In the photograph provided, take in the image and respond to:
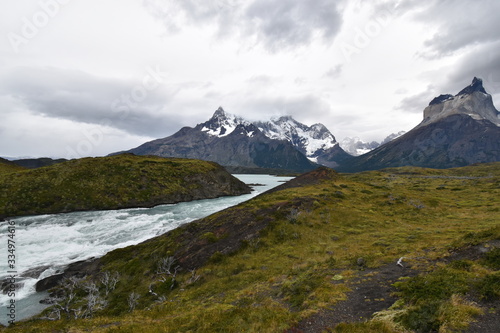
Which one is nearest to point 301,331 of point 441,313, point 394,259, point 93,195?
point 441,313

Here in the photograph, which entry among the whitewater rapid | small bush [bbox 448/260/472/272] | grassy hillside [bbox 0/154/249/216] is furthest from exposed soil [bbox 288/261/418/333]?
grassy hillside [bbox 0/154/249/216]

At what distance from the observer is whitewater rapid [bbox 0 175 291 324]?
36188 millimetres

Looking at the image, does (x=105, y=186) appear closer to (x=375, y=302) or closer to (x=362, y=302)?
(x=362, y=302)

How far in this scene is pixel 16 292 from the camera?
107 feet

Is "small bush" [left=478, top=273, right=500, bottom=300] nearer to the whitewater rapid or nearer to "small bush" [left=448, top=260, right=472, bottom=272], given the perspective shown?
"small bush" [left=448, top=260, right=472, bottom=272]

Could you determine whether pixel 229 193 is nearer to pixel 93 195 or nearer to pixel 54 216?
pixel 93 195

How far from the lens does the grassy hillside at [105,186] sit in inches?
3285

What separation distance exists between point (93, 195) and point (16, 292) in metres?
66.2

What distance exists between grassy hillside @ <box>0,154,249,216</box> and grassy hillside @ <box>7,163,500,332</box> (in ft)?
197

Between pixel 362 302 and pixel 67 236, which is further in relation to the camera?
pixel 67 236

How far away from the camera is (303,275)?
2292 centimetres

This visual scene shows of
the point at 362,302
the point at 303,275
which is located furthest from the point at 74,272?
the point at 362,302

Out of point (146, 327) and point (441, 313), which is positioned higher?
point (441, 313)

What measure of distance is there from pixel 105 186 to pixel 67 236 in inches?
1803
